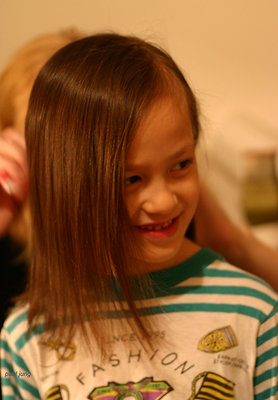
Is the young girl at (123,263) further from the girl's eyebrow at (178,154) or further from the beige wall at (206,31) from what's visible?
the beige wall at (206,31)

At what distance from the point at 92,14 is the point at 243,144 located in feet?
1.50

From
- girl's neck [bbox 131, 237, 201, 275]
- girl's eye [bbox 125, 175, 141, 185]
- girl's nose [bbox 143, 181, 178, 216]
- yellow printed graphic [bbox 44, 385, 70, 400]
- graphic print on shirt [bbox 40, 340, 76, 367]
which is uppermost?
girl's eye [bbox 125, 175, 141, 185]

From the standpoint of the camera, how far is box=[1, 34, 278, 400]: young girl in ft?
1.45

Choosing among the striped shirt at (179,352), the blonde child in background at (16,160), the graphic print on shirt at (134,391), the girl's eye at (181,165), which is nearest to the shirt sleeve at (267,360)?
the striped shirt at (179,352)

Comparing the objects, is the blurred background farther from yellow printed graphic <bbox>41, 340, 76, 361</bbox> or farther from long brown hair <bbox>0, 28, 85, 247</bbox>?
yellow printed graphic <bbox>41, 340, 76, 361</bbox>

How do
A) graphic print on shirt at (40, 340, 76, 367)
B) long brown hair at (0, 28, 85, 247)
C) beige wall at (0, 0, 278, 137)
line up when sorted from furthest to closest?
beige wall at (0, 0, 278, 137) < long brown hair at (0, 28, 85, 247) < graphic print on shirt at (40, 340, 76, 367)

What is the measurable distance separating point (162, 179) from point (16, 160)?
0.71 feet

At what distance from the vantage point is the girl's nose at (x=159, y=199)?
1.48 feet

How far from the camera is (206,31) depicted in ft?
2.91

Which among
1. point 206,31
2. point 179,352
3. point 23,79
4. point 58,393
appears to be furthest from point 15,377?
point 206,31

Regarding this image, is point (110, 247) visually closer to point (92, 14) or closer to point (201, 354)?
point (201, 354)

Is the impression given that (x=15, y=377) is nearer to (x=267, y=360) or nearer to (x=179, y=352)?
(x=179, y=352)

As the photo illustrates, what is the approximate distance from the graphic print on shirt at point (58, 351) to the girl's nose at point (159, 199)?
228 millimetres

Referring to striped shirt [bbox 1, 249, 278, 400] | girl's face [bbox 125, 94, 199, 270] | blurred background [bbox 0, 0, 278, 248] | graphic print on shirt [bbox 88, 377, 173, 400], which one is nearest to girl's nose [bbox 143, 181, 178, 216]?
girl's face [bbox 125, 94, 199, 270]
